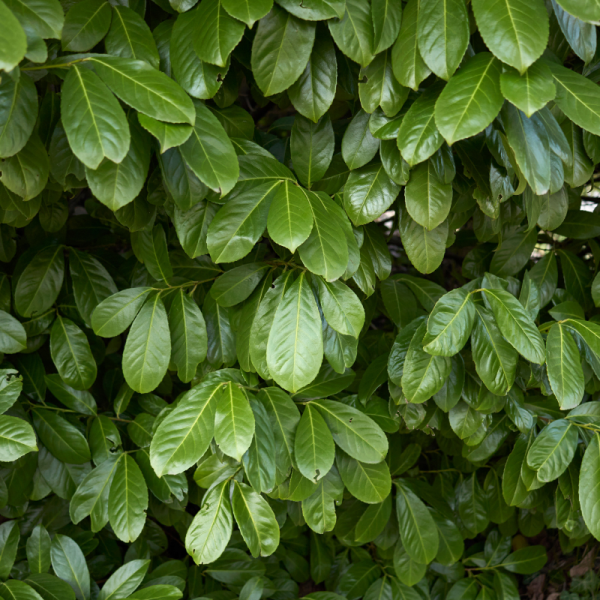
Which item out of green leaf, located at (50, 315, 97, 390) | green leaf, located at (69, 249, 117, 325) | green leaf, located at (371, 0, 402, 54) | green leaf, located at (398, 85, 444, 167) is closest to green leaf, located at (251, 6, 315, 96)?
green leaf, located at (371, 0, 402, 54)

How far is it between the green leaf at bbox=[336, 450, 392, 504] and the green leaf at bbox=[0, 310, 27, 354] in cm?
80

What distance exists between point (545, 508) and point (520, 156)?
122cm

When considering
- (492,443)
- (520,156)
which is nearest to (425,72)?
(520,156)

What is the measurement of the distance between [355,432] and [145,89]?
802 millimetres

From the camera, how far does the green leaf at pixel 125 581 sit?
1.30 m

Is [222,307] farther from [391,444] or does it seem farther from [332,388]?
[391,444]

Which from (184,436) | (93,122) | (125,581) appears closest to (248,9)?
(93,122)

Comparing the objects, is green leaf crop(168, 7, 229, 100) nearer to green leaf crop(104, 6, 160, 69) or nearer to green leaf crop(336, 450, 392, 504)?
green leaf crop(104, 6, 160, 69)

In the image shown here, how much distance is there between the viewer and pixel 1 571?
130 cm

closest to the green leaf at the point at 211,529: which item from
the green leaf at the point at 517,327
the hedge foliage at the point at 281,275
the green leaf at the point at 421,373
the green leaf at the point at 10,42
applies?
the hedge foliage at the point at 281,275

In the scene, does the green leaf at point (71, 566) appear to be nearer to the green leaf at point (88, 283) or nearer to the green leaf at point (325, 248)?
the green leaf at point (88, 283)

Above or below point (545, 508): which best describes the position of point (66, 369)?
above

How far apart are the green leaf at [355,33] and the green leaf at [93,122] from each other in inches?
16.0

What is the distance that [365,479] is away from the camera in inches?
50.4
